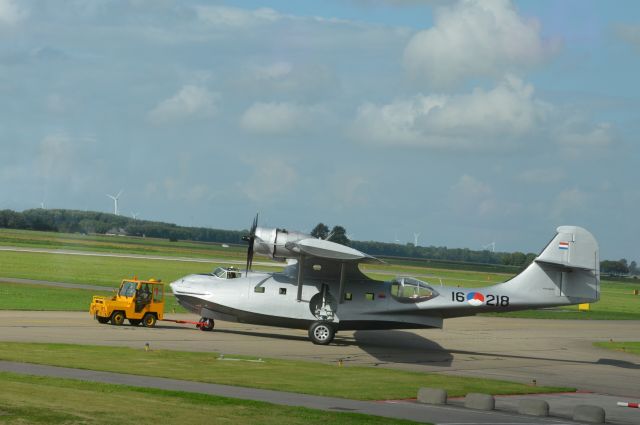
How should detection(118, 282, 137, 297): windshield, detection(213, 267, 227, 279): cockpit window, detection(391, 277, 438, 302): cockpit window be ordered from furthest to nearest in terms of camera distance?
detection(118, 282, 137, 297): windshield, detection(213, 267, 227, 279): cockpit window, detection(391, 277, 438, 302): cockpit window

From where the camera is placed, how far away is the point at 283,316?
37.4m

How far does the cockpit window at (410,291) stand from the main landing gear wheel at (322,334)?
3.00m

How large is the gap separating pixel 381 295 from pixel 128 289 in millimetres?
11404

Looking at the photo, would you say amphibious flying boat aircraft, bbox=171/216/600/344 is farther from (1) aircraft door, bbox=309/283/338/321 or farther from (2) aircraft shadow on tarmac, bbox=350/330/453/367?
(2) aircraft shadow on tarmac, bbox=350/330/453/367

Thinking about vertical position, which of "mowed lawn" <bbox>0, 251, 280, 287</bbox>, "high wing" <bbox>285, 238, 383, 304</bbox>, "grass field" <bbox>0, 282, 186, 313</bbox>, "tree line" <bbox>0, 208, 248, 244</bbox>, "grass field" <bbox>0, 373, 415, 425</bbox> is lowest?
"grass field" <bbox>0, 373, 415, 425</bbox>

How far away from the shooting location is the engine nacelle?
114ft

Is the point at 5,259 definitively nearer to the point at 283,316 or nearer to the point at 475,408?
the point at 283,316

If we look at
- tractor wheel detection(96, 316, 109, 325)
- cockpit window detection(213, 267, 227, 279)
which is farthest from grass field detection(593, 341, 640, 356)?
tractor wheel detection(96, 316, 109, 325)

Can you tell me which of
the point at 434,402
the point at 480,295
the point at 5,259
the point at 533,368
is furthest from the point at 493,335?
the point at 5,259

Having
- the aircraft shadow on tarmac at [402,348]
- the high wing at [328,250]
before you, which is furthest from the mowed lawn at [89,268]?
the high wing at [328,250]

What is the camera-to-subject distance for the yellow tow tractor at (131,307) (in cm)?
3994

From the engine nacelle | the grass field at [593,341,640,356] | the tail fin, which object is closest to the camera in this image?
the engine nacelle

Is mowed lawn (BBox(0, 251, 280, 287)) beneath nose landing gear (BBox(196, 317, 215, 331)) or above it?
above

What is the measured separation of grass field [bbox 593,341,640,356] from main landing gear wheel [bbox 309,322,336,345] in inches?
630
